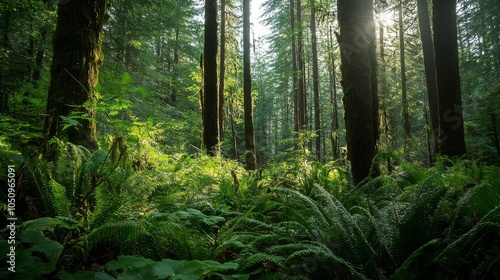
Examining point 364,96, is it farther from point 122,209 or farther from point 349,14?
point 122,209

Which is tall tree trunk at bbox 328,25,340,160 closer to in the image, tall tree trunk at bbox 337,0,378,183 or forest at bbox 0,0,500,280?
forest at bbox 0,0,500,280

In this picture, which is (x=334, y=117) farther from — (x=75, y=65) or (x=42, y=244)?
(x=42, y=244)

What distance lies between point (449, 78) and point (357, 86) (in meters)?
3.03

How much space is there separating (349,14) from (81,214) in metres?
4.59

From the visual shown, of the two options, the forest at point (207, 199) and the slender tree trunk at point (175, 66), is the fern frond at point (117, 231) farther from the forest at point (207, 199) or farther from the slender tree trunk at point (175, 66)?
the slender tree trunk at point (175, 66)

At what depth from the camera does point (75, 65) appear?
12.2 ft

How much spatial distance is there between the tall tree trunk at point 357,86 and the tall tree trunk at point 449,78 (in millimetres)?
2588

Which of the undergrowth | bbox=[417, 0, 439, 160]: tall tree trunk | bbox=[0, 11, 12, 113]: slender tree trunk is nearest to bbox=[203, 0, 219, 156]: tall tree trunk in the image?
bbox=[0, 11, 12, 113]: slender tree trunk

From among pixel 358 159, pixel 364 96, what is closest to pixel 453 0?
pixel 364 96

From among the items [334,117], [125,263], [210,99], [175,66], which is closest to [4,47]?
[210,99]

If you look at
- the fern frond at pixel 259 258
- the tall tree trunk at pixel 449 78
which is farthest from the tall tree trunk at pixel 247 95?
the fern frond at pixel 259 258

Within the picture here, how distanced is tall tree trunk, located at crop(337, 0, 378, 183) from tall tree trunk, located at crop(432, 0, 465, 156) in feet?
8.49

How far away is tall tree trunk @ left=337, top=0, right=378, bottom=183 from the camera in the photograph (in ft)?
14.5

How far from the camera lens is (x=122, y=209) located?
2328 mm
